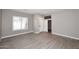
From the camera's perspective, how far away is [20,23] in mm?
7941

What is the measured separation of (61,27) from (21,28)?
174 inches

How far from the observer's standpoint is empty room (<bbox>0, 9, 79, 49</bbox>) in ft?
14.8

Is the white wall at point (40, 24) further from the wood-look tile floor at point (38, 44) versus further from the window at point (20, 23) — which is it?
the wood-look tile floor at point (38, 44)

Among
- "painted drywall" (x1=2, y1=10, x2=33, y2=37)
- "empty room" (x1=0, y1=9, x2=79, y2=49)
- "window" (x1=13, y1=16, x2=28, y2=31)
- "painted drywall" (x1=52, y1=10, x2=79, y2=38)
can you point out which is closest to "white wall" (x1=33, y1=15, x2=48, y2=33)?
"empty room" (x1=0, y1=9, x2=79, y2=49)

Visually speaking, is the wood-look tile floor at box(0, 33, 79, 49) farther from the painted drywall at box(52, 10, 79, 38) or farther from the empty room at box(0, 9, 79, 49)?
the painted drywall at box(52, 10, 79, 38)

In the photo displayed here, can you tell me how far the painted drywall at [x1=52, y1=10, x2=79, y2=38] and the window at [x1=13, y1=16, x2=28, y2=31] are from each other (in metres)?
3.44

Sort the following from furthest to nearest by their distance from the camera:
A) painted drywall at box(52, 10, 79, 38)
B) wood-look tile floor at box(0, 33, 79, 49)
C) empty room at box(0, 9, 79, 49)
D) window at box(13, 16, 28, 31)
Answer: window at box(13, 16, 28, 31) < painted drywall at box(52, 10, 79, 38) < empty room at box(0, 9, 79, 49) < wood-look tile floor at box(0, 33, 79, 49)

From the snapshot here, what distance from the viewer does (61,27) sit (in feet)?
23.3

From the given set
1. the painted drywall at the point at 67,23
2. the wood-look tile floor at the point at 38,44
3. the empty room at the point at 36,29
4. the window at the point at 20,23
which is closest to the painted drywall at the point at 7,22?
the empty room at the point at 36,29

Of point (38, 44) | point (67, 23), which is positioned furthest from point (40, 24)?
point (38, 44)

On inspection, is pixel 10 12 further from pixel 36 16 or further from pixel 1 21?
pixel 36 16

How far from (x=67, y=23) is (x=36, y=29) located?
421 cm

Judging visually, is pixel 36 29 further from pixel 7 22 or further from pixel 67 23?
pixel 67 23

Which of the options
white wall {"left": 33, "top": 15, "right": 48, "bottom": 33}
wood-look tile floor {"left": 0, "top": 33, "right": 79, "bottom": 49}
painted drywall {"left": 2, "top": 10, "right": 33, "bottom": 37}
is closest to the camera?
wood-look tile floor {"left": 0, "top": 33, "right": 79, "bottom": 49}
